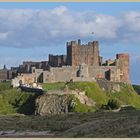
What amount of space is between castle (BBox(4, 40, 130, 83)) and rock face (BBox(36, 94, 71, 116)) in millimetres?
14147

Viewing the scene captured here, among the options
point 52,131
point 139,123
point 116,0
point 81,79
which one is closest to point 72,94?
point 81,79

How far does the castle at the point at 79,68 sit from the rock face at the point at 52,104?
14.1 metres

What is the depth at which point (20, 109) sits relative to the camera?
98.2 metres

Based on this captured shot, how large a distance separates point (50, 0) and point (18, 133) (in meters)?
25.0

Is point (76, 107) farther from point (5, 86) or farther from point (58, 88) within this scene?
point (5, 86)

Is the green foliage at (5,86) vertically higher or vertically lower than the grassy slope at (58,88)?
higher

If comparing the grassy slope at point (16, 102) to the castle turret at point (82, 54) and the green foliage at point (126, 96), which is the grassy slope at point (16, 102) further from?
the castle turret at point (82, 54)

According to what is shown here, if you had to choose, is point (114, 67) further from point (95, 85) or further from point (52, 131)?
point (52, 131)

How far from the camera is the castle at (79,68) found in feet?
372

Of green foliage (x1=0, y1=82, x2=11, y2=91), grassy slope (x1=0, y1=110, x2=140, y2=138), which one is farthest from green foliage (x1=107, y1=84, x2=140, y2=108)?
grassy slope (x1=0, y1=110, x2=140, y2=138)

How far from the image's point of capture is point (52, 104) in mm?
96875

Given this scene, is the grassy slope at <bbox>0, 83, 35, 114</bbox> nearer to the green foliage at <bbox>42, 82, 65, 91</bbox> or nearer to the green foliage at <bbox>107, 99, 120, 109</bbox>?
the green foliage at <bbox>42, 82, 65, 91</bbox>

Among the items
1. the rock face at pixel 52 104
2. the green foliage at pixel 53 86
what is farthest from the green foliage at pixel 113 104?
the green foliage at pixel 53 86

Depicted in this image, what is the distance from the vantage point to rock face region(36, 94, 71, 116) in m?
96.1
